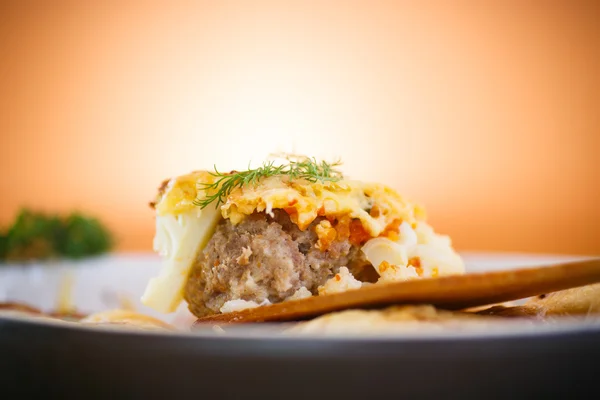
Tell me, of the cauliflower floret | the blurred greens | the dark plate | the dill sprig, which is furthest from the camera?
the blurred greens

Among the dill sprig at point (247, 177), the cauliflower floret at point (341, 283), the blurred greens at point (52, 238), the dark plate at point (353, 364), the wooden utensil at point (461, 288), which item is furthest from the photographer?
the blurred greens at point (52, 238)

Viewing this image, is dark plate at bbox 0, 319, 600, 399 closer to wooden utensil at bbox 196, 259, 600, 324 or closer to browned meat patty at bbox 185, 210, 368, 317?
wooden utensil at bbox 196, 259, 600, 324

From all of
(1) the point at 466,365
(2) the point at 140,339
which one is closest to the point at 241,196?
(2) the point at 140,339

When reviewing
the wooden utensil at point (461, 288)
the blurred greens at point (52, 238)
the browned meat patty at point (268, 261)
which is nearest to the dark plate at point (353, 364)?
the wooden utensil at point (461, 288)

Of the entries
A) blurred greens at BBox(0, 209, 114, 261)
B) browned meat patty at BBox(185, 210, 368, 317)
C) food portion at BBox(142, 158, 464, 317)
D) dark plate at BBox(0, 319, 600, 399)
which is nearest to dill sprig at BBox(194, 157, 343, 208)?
food portion at BBox(142, 158, 464, 317)

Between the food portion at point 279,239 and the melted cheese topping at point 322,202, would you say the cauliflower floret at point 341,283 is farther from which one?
the melted cheese topping at point 322,202

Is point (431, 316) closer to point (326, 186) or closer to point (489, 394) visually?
point (489, 394)
